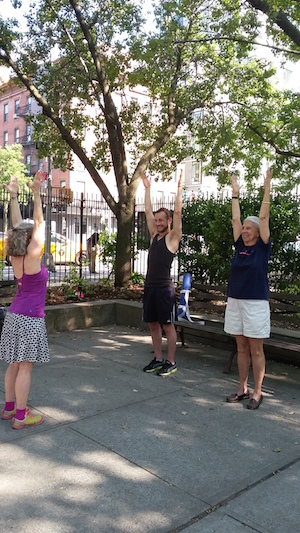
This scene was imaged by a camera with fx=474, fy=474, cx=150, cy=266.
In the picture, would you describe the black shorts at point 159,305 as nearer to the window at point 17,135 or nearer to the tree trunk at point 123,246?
the tree trunk at point 123,246

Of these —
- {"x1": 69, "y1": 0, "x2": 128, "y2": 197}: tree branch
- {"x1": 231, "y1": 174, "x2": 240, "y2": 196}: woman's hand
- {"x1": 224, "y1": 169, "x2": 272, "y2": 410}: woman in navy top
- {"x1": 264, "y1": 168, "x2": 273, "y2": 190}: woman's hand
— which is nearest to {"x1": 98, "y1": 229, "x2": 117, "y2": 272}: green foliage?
{"x1": 69, "y1": 0, "x2": 128, "y2": 197}: tree branch

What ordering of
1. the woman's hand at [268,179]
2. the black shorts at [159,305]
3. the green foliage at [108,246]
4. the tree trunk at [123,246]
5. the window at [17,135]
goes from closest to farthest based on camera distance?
1. the woman's hand at [268,179]
2. the black shorts at [159,305]
3. the tree trunk at [123,246]
4. the green foliage at [108,246]
5. the window at [17,135]

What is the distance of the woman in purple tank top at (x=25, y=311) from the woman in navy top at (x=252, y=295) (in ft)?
5.84

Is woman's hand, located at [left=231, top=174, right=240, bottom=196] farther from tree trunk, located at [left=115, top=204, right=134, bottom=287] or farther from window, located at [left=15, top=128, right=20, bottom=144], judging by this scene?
window, located at [left=15, top=128, right=20, bottom=144]

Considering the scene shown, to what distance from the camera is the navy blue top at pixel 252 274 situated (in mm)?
4324

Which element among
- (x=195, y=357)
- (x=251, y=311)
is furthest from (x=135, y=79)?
(x=251, y=311)

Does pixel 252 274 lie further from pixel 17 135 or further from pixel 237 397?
pixel 17 135

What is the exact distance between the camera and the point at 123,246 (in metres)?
9.70

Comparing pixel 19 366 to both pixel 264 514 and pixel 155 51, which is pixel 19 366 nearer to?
pixel 264 514

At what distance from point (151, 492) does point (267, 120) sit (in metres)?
10.3

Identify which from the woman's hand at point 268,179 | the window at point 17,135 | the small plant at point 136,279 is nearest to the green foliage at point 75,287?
the small plant at point 136,279

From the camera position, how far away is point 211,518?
2.64 meters

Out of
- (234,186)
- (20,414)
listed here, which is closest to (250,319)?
(234,186)

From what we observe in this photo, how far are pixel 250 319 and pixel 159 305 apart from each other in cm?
122
